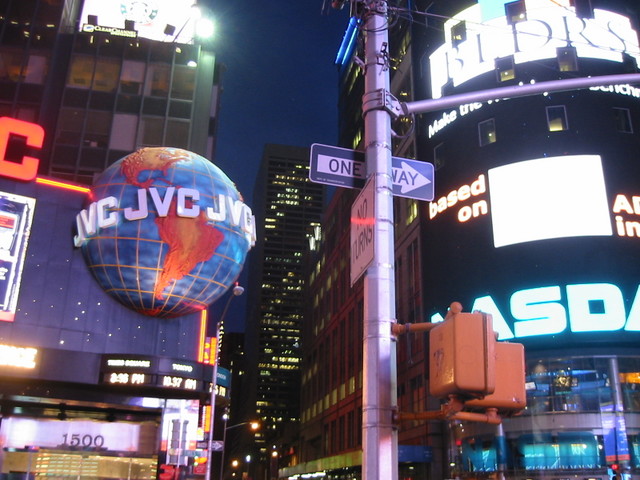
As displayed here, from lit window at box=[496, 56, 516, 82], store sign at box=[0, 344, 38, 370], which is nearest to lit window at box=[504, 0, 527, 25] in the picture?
lit window at box=[496, 56, 516, 82]

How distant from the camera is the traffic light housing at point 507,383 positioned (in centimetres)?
471

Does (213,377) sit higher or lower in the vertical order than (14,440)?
higher

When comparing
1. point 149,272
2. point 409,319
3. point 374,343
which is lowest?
point 374,343

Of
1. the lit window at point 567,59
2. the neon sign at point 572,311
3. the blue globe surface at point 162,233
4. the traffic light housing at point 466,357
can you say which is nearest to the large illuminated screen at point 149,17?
the blue globe surface at point 162,233

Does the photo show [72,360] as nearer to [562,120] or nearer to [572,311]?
[572,311]

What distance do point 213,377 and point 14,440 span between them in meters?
7.07

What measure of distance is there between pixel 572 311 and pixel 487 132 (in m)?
14.1

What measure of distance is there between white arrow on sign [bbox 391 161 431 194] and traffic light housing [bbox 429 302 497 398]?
9.03 feet

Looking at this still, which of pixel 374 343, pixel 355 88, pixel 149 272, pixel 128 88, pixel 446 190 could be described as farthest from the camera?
pixel 355 88

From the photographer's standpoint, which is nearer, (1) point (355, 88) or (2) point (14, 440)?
(2) point (14, 440)

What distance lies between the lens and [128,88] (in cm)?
3753

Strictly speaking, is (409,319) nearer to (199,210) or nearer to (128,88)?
(128,88)

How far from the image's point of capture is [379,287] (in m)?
5.92

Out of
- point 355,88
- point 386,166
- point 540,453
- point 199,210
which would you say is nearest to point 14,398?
point 199,210
